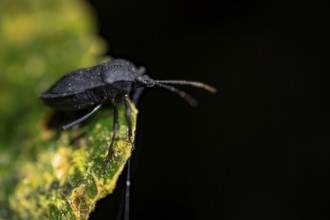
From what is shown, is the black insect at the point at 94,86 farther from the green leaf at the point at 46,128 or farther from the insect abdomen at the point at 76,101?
the green leaf at the point at 46,128

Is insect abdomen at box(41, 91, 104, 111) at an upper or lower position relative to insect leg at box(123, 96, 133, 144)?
lower

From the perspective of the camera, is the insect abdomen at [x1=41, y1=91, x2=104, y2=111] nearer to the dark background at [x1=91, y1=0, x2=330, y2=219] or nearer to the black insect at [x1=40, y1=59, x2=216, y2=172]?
the black insect at [x1=40, y1=59, x2=216, y2=172]

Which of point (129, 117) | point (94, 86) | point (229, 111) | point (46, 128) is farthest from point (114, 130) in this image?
point (229, 111)

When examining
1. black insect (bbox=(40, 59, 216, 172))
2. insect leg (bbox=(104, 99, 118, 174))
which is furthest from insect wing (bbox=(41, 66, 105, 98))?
insect leg (bbox=(104, 99, 118, 174))

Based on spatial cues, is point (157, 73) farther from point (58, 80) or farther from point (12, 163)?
point (12, 163)

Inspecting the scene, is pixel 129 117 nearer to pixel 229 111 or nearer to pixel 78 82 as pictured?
pixel 78 82

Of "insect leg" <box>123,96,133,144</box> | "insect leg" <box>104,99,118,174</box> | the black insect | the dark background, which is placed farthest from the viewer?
the dark background

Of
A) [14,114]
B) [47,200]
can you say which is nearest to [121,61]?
[14,114]

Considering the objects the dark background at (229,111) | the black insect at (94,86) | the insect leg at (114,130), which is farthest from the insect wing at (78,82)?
the dark background at (229,111)
